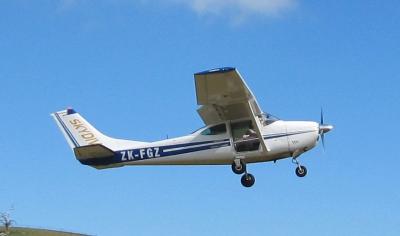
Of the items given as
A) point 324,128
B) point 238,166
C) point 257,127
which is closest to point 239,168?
point 238,166

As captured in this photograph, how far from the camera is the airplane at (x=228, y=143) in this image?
23.0 m

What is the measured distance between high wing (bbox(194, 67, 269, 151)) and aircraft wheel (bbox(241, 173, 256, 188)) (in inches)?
48.3

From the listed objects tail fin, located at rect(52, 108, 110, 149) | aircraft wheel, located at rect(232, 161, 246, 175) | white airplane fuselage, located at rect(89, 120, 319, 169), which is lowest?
aircraft wheel, located at rect(232, 161, 246, 175)

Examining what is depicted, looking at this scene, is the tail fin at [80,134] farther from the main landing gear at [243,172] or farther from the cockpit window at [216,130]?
the main landing gear at [243,172]

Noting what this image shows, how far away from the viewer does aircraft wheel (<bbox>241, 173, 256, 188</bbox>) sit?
2362 cm

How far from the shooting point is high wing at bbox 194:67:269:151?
68.8 ft

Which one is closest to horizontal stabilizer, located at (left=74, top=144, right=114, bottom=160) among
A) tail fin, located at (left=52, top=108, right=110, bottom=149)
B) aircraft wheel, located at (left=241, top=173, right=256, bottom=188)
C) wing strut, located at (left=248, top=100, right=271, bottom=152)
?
tail fin, located at (left=52, top=108, right=110, bottom=149)

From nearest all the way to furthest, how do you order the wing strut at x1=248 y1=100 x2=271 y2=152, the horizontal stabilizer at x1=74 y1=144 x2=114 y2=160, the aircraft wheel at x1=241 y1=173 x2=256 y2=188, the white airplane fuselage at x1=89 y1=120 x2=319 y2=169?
the wing strut at x1=248 y1=100 x2=271 y2=152 → the white airplane fuselage at x1=89 y1=120 x2=319 y2=169 → the horizontal stabilizer at x1=74 y1=144 x2=114 y2=160 → the aircraft wheel at x1=241 y1=173 x2=256 y2=188

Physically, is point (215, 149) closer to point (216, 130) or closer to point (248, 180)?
point (216, 130)

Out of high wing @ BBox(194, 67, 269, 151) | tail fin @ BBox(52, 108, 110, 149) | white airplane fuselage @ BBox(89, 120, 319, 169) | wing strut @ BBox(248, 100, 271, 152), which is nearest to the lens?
high wing @ BBox(194, 67, 269, 151)

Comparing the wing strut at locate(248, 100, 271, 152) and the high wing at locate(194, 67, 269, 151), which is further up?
the high wing at locate(194, 67, 269, 151)

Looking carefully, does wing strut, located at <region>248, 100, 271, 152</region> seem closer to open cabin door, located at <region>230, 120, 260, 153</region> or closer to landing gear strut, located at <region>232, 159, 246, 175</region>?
open cabin door, located at <region>230, 120, 260, 153</region>

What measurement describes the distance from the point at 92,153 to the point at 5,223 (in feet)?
283

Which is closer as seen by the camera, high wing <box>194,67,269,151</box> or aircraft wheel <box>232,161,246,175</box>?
high wing <box>194,67,269,151</box>
